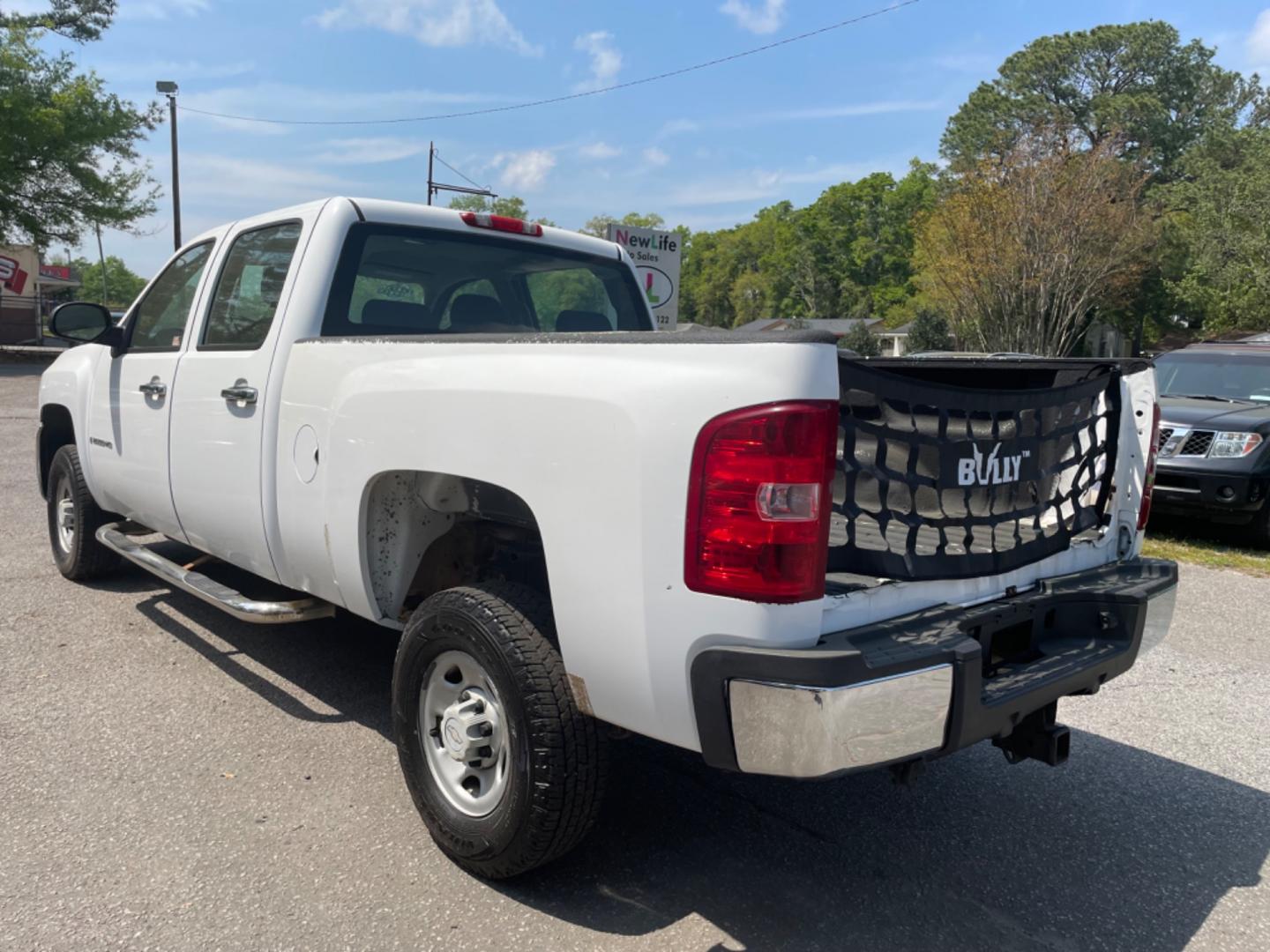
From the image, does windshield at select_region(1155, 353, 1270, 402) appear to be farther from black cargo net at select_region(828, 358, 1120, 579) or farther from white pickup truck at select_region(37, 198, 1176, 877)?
black cargo net at select_region(828, 358, 1120, 579)

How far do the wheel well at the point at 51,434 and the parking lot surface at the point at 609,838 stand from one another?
1.84 meters

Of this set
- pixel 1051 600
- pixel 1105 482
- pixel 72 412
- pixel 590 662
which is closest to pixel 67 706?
pixel 72 412

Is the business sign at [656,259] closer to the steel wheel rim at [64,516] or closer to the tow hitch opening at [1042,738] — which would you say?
the steel wheel rim at [64,516]

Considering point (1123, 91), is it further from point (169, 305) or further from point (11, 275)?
point (169, 305)

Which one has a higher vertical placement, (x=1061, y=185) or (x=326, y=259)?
(x=1061, y=185)

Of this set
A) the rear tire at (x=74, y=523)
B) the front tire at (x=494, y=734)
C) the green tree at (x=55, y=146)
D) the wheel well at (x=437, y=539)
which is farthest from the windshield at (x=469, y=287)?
the green tree at (x=55, y=146)

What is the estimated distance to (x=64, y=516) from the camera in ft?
19.5

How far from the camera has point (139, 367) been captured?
4668 mm

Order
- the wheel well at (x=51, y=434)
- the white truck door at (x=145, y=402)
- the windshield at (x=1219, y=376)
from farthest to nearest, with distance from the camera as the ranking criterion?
the windshield at (x=1219, y=376), the wheel well at (x=51, y=434), the white truck door at (x=145, y=402)

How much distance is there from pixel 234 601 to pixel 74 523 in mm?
2528

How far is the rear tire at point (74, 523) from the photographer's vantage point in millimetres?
5539

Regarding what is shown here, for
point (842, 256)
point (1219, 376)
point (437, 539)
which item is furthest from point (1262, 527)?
point (842, 256)

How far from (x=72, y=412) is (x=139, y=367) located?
1.13 m

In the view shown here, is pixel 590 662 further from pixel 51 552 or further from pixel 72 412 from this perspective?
pixel 51 552
